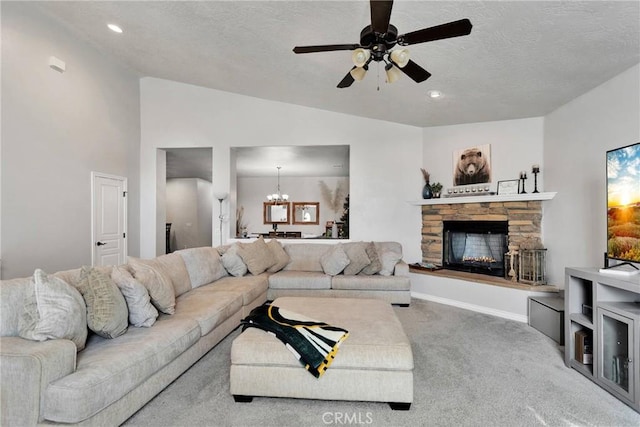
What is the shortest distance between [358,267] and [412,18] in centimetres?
290

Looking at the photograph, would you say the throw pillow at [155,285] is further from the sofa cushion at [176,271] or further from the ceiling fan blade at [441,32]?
the ceiling fan blade at [441,32]

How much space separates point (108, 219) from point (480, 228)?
18.7ft

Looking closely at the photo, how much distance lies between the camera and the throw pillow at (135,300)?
7.09ft

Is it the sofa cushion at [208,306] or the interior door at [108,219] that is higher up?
the interior door at [108,219]

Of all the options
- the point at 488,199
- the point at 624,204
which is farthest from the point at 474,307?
the point at 624,204

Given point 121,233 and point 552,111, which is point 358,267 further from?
point 121,233

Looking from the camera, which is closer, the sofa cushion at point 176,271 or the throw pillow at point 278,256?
the sofa cushion at point 176,271

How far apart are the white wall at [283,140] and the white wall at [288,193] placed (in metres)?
3.80

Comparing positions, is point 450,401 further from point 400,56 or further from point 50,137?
point 50,137

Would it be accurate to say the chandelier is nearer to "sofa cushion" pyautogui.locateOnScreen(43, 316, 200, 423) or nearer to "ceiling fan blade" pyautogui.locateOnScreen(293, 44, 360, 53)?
"ceiling fan blade" pyautogui.locateOnScreen(293, 44, 360, 53)

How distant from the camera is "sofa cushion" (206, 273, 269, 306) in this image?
10.9ft

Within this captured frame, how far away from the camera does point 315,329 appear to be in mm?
2055

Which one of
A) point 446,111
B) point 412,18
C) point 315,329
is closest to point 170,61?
point 412,18

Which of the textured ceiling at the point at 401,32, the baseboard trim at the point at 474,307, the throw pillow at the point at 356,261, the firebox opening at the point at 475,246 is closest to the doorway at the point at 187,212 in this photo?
the textured ceiling at the point at 401,32
